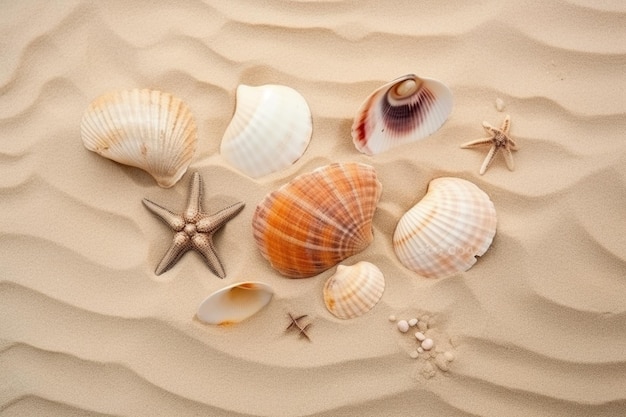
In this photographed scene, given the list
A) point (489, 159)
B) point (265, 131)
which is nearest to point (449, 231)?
point (489, 159)

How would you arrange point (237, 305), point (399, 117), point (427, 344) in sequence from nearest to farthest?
point (427, 344), point (237, 305), point (399, 117)

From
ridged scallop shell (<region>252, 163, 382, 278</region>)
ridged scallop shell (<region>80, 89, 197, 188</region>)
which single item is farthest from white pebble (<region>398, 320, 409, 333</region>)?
ridged scallop shell (<region>80, 89, 197, 188</region>)

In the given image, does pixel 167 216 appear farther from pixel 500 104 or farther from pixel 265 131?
pixel 500 104

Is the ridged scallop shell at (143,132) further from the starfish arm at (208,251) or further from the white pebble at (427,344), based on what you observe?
the white pebble at (427,344)

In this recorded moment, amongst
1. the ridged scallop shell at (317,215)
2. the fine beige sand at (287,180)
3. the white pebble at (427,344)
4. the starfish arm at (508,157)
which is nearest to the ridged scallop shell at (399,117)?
the fine beige sand at (287,180)

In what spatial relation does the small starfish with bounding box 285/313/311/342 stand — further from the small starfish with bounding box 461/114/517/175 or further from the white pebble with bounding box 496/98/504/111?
the white pebble with bounding box 496/98/504/111

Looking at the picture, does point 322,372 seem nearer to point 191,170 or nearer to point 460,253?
point 460,253
